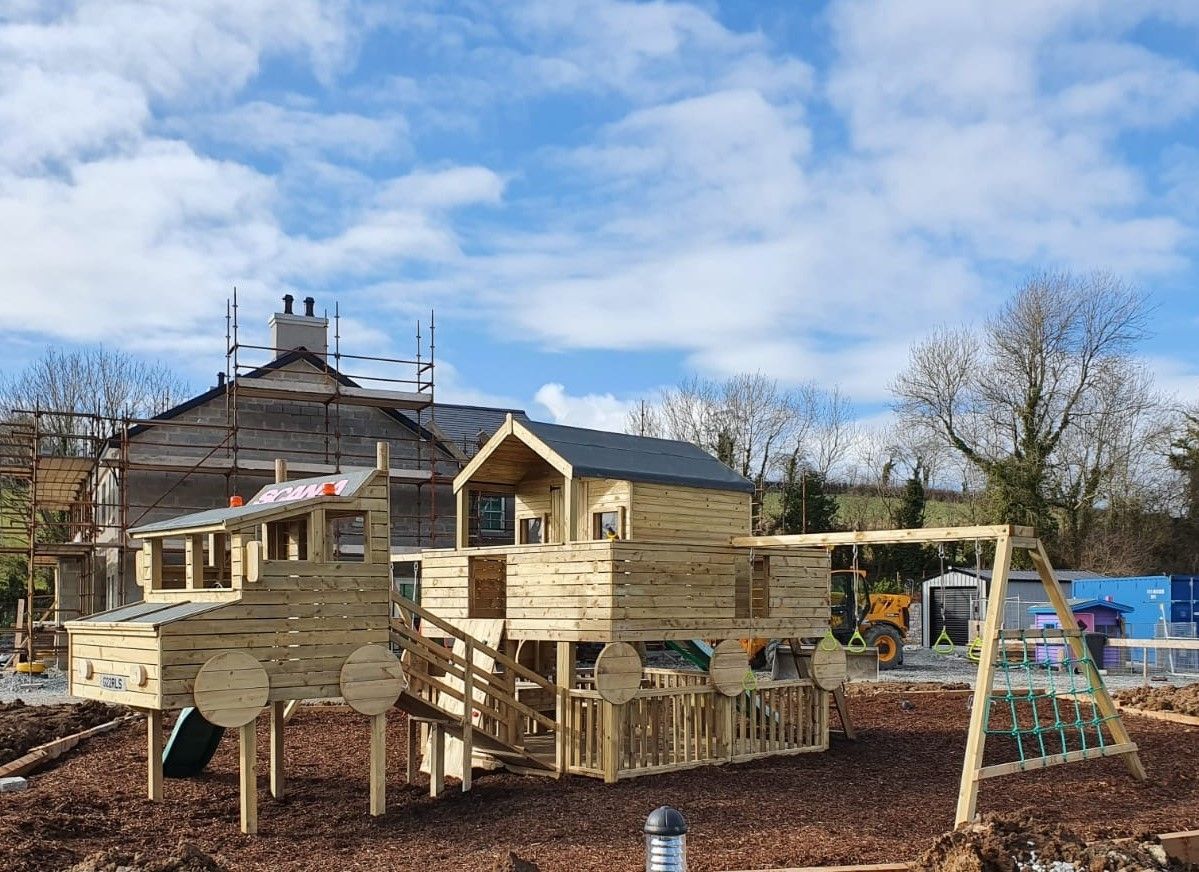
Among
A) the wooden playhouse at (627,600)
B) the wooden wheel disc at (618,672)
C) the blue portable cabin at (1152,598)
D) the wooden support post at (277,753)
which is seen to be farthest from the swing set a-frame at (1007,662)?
the blue portable cabin at (1152,598)

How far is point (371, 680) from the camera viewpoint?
11492 millimetres

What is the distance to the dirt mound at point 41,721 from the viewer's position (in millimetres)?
15625

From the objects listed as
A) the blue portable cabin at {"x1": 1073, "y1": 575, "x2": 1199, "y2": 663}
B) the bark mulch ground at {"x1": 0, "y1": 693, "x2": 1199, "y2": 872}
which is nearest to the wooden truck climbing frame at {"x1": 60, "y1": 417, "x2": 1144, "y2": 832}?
the bark mulch ground at {"x1": 0, "y1": 693, "x2": 1199, "y2": 872}

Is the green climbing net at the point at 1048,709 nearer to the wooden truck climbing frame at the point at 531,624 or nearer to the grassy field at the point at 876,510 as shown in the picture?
the wooden truck climbing frame at the point at 531,624

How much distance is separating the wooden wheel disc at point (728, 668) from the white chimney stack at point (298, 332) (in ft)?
72.9

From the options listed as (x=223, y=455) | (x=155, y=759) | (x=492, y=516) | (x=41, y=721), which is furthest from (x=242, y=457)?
(x=155, y=759)

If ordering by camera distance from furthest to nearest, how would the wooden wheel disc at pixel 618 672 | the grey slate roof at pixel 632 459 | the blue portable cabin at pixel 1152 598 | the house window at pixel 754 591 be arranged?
the blue portable cabin at pixel 1152 598 < the house window at pixel 754 591 < the grey slate roof at pixel 632 459 < the wooden wheel disc at pixel 618 672

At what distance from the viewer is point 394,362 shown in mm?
34219

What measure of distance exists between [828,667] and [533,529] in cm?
468

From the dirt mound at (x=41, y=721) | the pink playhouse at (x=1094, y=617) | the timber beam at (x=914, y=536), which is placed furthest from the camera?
the pink playhouse at (x=1094, y=617)

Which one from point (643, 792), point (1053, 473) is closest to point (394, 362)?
point (643, 792)

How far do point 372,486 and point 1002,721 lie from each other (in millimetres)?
11236

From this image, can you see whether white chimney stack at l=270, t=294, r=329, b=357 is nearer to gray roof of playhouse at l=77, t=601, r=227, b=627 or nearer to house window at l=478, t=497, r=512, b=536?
house window at l=478, t=497, r=512, b=536

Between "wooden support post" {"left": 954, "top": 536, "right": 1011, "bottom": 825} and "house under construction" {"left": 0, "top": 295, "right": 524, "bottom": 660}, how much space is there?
62.4 feet
